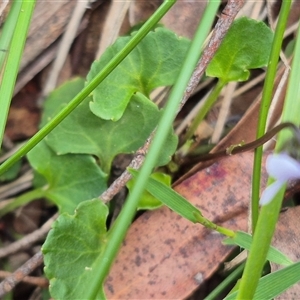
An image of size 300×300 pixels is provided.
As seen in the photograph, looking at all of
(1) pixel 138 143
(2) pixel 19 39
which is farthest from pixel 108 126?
(2) pixel 19 39

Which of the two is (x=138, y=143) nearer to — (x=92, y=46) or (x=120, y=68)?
(x=120, y=68)

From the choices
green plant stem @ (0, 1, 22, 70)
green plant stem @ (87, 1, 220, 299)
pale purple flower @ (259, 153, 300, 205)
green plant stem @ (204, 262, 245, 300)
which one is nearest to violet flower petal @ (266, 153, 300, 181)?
pale purple flower @ (259, 153, 300, 205)

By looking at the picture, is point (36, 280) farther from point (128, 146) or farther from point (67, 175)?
point (128, 146)

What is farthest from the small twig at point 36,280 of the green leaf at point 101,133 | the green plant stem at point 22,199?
the green leaf at point 101,133

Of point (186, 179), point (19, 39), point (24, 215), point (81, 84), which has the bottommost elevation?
point (24, 215)

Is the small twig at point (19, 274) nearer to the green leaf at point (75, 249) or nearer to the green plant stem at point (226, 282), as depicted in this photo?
the green leaf at point (75, 249)

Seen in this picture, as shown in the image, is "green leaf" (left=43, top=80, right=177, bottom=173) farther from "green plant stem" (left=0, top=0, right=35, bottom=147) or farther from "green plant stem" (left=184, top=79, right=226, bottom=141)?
"green plant stem" (left=0, top=0, right=35, bottom=147)

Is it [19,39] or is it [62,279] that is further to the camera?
[62,279]
